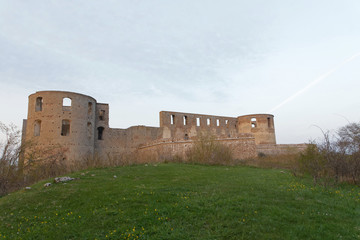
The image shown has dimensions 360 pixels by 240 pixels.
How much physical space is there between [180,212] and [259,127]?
29.9 meters

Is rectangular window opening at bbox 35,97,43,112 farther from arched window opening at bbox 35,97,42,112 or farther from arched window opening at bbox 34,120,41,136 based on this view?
arched window opening at bbox 34,120,41,136

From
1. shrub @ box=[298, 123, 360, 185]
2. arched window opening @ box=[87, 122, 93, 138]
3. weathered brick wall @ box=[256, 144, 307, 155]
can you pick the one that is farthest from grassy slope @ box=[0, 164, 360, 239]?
weathered brick wall @ box=[256, 144, 307, 155]

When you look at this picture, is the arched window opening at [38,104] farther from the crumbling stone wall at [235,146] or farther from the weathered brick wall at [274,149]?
the weathered brick wall at [274,149]

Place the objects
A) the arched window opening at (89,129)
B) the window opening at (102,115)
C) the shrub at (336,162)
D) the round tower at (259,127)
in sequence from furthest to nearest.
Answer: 1. the round tower at (259,127)
2. the window opening at (102,115)
3. the arched window opening at (89,129)
4. the shrub at (336,162)

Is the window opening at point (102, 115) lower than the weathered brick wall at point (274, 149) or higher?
higher

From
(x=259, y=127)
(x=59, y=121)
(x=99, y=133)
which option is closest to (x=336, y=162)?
(x=59, y=121)

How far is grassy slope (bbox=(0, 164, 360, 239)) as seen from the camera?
4652 mm

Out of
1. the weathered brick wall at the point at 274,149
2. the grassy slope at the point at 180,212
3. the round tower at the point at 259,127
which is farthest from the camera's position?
the round tower at the point at 259,127

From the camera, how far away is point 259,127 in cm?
3366

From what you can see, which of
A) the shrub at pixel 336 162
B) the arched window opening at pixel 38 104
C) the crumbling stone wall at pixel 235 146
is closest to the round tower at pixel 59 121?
the arched window opening at pixel 38 104

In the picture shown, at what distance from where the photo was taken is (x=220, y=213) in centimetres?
537

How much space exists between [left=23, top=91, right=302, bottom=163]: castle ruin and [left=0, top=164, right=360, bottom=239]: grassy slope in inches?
421

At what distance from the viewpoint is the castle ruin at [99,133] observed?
2136 centimetres

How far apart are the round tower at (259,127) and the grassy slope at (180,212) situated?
84.8 feet
